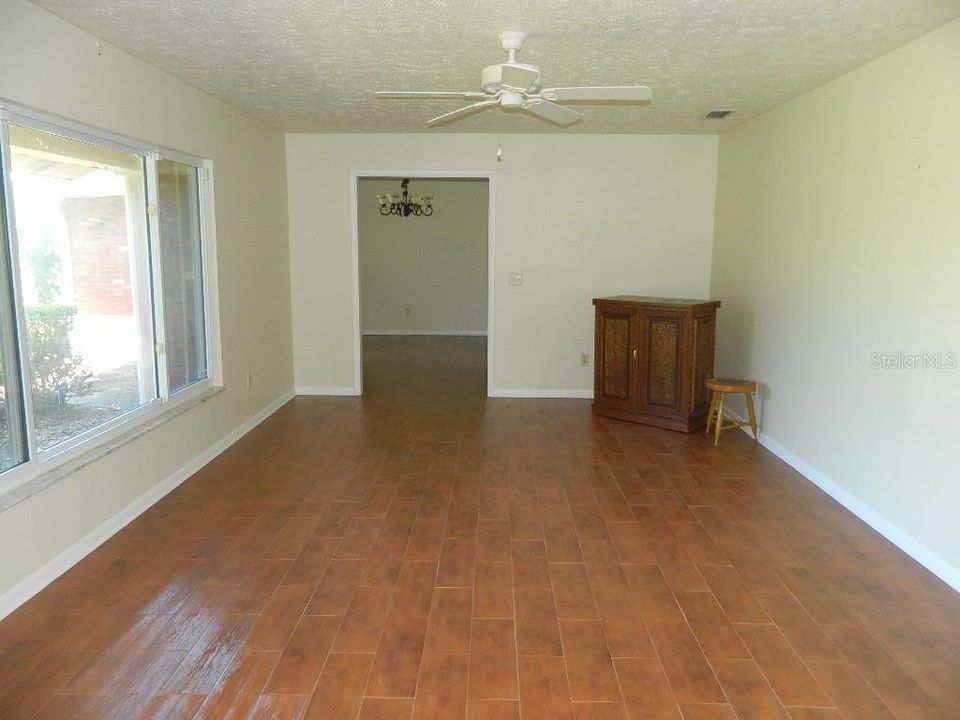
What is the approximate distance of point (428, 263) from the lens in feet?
34.1

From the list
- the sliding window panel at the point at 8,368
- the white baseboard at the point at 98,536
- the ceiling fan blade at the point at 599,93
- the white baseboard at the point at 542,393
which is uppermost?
the ceiling fan blade at the point at 599,93

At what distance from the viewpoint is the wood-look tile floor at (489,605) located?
2178 millimetres

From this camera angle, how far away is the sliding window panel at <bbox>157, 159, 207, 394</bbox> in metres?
4.04

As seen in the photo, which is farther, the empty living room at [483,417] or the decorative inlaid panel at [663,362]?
the decorative inlaid panel at [663,362]

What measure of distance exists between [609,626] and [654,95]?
3.37m

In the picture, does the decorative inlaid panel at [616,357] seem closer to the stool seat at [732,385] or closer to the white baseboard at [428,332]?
the stool seat at [732,385]

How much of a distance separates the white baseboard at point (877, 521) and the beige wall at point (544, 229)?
2.09m

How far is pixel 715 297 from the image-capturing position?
604 centimetres

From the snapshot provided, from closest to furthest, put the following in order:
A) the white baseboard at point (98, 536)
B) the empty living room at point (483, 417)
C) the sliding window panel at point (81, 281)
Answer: the empty living room at point (483, 417)
the white baseboard at point (98, 536)
the sliding window panel at point (81, 281)

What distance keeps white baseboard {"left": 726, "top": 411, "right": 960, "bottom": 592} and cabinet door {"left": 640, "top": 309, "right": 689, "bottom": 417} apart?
77 cm

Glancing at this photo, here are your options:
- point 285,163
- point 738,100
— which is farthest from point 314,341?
point 738,100

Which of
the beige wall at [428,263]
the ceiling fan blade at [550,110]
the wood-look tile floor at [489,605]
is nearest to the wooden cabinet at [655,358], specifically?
the wood-look tile floor at [489,605]

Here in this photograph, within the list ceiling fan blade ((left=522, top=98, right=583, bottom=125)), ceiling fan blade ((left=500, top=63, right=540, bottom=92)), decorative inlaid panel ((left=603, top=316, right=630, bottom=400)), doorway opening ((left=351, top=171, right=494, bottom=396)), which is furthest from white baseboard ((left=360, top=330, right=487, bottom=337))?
ceiling fan blade ((left=500, top=63, right=540, bottom=92))

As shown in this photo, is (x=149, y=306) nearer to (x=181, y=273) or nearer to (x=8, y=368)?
(x=181, y=273)
